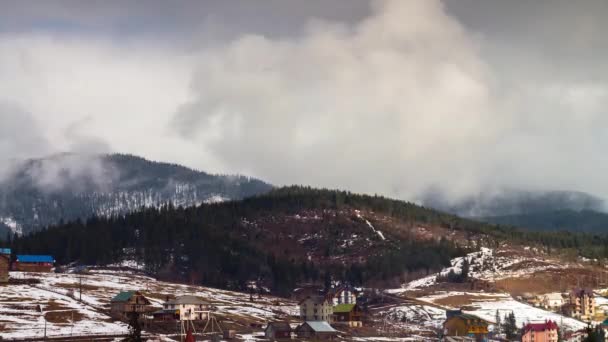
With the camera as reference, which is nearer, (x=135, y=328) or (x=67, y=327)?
(x=135, y=328)

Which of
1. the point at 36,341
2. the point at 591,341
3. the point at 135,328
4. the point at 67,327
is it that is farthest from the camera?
the point at 67,327

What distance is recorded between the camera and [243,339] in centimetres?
19375

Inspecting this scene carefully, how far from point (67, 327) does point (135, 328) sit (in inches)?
4370

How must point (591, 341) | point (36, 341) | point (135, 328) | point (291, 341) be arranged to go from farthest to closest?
1. point (291, 341)
2. point (36, 341)
3. point (591, 341)
4. point (135, 328)

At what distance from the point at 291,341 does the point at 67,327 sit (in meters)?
45.9

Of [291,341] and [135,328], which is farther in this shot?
[291,341]

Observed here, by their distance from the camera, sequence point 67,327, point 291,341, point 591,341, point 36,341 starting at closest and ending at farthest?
1. point 591,341
2. point 36,341
3. point 67,327
4. point 291,341

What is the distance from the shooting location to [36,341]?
166 meters

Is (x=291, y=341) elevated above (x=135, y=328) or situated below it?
below

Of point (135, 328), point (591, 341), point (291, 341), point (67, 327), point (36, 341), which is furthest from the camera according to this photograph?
point (291, 341)

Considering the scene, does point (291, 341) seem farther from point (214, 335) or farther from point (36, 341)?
point (36, 341)

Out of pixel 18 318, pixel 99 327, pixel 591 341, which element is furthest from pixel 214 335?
pixel 591 341

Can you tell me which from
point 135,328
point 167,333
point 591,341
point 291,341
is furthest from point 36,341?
point 591,341

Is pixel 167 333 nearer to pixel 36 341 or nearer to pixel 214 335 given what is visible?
pixel 214 335
